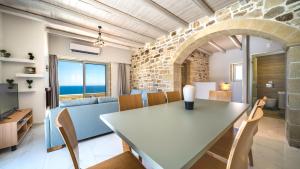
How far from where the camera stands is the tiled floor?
5.54 ft

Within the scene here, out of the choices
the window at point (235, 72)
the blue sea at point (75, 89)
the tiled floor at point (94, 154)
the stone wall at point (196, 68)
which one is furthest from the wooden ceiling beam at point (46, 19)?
the window at point (235, 72)

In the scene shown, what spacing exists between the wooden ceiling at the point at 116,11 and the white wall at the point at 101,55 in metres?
0.80

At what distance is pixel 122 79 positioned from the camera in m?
5.70

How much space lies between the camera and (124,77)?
5.77 m

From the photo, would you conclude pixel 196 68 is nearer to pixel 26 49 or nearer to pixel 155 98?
pixel 155 98

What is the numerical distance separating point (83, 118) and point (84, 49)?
10.4 feet

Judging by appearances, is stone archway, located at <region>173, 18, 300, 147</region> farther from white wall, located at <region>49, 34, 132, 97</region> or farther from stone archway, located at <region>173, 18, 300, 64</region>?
white wall, located at <region>49, 34, 132, 97</region>

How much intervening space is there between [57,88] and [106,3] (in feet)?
11.0

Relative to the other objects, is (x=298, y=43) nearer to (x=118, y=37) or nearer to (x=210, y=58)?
(x=118, y=37)

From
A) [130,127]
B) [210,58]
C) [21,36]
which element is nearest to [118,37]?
[21,36]

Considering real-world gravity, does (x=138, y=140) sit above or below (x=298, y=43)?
below

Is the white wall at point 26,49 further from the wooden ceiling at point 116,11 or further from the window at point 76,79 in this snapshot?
the window at point 76,79

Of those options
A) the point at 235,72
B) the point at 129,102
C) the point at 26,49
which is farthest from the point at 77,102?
the point at 235,72

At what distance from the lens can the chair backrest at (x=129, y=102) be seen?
1.70 metres
